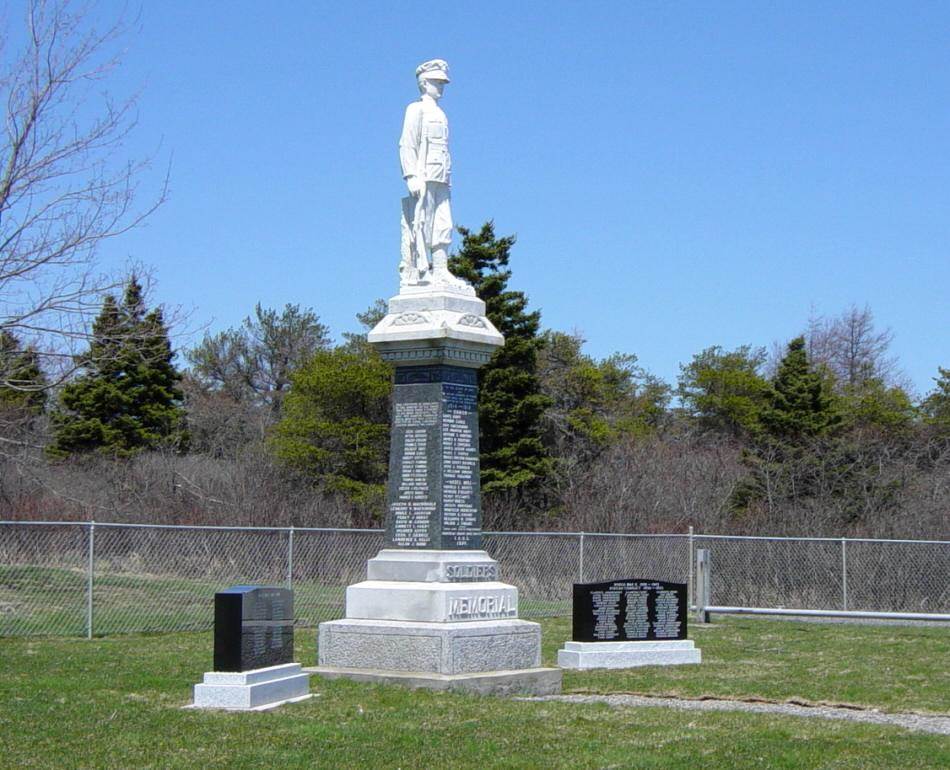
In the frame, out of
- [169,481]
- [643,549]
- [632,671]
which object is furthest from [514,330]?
[632,671]

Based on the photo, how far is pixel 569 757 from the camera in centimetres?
1037

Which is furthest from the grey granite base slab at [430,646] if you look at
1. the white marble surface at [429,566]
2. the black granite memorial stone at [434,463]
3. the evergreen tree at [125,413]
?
the evergreen tree at [125,413]

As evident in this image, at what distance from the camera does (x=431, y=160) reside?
620 inches

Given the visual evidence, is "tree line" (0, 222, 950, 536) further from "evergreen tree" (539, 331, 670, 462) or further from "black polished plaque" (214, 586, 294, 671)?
"black polished plaque" (214, 586, 294, 671)

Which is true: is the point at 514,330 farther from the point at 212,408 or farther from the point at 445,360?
the point at 445,360

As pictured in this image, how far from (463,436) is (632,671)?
12.2 feet

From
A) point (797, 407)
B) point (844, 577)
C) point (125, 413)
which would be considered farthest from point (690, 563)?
point (125, 413)

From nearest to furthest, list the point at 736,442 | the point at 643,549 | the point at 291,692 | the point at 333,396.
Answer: the point at 291,692 < the point at 643,549 < the point at 333,396 < the point at 736,442

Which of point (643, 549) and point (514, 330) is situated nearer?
point (643, 549)

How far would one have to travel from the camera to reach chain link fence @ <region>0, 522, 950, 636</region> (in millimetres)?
25062

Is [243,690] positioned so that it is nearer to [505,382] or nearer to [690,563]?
[690,563]

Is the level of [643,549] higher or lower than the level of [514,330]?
lower

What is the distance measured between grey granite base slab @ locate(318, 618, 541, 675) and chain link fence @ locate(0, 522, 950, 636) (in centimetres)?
933

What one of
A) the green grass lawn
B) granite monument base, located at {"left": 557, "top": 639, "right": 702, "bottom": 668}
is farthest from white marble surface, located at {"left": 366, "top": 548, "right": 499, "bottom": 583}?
granite monument base, located at {"left": 557, "top": 639, "right": 702, "bottom": 668}
